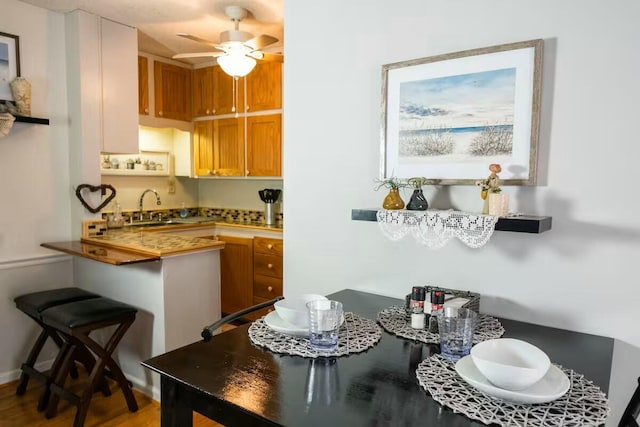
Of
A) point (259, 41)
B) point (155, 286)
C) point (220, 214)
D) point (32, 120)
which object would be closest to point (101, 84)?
point (32, 120)

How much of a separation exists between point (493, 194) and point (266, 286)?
102 inches

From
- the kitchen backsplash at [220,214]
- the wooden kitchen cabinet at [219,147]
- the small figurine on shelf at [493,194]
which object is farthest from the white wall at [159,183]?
the small figurine on shelf at [493,194]

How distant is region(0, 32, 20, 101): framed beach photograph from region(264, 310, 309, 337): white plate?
2343 millimetres

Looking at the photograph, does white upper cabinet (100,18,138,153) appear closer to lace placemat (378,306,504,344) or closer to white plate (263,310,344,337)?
white plate (263,310,344,337)

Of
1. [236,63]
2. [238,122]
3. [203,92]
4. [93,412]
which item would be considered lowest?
[93,412]

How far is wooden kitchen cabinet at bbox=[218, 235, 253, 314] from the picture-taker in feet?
12.4

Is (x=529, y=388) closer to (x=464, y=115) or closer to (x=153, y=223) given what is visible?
(x=464, y=115)

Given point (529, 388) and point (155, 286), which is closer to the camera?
point (529, 388)

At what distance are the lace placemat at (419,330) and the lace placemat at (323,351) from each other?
54 mm

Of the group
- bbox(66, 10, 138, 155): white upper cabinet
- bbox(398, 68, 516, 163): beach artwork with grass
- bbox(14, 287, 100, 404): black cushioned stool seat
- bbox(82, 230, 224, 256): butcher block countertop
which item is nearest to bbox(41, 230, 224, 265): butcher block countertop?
bbox(82, 230, 224, 256): butcher block countertop

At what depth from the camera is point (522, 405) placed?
0.91m

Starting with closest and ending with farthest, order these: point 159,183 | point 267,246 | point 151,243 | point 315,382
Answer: point 315,382 → point 151,243 → point 267,246 → point 159,183

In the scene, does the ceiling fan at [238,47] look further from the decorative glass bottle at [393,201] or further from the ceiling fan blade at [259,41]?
the decorative glass bottle at [393,201]

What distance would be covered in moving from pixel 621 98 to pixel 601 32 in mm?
216
